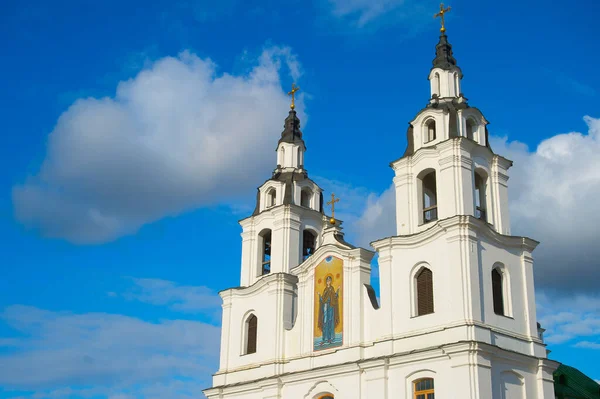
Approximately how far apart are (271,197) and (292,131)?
3722 millimetres

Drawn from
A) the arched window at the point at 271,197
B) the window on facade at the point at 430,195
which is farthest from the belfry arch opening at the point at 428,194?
the arched window at the point at 271,197

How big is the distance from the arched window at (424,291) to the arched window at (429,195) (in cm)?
223

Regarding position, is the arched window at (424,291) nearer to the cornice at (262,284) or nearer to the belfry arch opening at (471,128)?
the belfry arch opening at (471,128)

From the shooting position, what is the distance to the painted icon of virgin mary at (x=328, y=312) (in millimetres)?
30094

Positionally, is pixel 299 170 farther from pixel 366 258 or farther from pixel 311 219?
pixel 366 258

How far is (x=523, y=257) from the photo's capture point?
92.8ft

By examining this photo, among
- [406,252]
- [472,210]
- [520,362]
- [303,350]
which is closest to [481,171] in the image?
[472,210]

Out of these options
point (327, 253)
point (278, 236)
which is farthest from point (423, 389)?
point (278, 236)

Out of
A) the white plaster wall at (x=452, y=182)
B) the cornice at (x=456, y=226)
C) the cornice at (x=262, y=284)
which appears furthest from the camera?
the cornice at (x=262, y=284)

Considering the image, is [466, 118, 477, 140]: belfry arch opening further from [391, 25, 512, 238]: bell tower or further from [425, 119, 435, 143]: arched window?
[425, 119, 435, 143]: arched window

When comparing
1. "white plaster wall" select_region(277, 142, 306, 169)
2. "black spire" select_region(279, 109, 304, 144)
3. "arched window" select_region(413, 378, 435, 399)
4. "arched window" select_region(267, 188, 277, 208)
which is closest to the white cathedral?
"arched window" select_region(413, 378, 435, 399)

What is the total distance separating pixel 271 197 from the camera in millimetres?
36406

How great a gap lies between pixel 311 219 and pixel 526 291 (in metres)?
10.9

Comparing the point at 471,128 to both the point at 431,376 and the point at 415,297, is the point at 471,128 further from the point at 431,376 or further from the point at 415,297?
the point at 431,376
